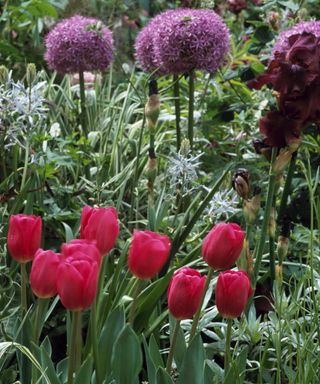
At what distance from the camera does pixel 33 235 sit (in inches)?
51.4

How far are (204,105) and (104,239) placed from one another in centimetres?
211

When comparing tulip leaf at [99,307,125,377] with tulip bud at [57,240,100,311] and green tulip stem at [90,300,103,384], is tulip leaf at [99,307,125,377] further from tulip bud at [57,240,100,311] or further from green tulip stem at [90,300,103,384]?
tulip bud at [57,240,100,311]

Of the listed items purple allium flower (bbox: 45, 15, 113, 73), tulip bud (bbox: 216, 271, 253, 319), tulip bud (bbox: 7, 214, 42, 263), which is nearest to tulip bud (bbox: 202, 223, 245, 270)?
tulip bud (bbox: 216, 271, 253, 319)

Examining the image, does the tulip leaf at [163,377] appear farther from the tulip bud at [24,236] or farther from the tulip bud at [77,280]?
the tulip bud at [24,236]

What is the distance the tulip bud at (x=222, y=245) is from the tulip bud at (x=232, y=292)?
0.03m

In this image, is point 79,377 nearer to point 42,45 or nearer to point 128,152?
point 128,152

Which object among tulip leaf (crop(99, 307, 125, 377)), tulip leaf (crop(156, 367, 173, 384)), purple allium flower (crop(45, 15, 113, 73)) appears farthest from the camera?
purple allium flower (crop(45, 15, 113, 73))

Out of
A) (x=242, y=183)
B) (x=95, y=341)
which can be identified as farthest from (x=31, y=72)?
(x=95, y=341)

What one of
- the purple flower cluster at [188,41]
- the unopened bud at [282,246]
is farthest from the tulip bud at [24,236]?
the purple flower cluster at [188,41]

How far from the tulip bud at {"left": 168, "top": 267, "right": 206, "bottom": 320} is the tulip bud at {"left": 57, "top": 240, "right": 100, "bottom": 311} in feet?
0.55

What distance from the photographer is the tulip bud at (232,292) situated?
1231 millimetres

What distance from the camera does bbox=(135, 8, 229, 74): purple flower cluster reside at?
88.7 inches

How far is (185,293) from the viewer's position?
125 centimetres

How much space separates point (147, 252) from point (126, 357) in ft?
0.59
